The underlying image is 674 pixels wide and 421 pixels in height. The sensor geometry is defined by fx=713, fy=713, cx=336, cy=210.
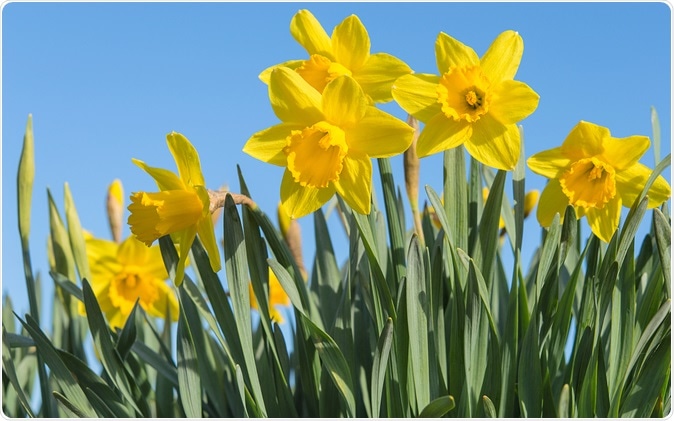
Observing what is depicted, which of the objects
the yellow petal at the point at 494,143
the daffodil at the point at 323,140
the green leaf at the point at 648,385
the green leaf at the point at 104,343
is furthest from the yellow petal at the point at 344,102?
the green leaf at the point at 648,385

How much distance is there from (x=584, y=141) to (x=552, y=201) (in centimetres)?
14

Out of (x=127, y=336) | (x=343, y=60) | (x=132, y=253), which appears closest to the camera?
(x=343, y=60)

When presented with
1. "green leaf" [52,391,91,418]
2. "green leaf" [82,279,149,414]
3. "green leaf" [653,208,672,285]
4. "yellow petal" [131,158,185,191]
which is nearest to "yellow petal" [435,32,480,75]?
"green leaf" [653,208,672,285]

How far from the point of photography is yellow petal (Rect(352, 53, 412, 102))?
52.9 inches

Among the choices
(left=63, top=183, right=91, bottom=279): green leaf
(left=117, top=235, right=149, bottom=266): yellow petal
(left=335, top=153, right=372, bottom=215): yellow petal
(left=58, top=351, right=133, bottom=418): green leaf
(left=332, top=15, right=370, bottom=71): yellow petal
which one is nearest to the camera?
(left=335, top=153, right=372, bottom=215): yellow petal

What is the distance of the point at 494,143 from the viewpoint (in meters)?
1.33

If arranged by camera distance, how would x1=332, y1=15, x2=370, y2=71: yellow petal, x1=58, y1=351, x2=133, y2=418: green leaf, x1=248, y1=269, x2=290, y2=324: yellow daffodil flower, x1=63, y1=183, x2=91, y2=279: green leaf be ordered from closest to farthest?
x1=332, y1=15, x2=370, y2=71: yellow petal → x1=58, y1=351, x2=133, y2=418: green leaf → x1=63, y1=183, x2=91, y2=279: green leaf → x1=248, y1=269, x2=290, y2=324: yellow daffodil flower

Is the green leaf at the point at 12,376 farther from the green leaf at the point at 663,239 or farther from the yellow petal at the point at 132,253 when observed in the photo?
the green leaf at the point at 663,239

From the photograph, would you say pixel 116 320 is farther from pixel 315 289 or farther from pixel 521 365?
pixel 521 365

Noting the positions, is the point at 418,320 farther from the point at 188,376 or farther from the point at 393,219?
the point at 188,376

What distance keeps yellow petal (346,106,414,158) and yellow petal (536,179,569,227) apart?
0.39 meters

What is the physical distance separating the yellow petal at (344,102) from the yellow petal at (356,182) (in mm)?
67

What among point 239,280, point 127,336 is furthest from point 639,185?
point 127,336

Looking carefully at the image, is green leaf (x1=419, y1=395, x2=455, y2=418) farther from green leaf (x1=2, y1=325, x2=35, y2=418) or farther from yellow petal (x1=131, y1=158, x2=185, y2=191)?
green leaf (x1=2, y1=325, x2=35, y2=418)
